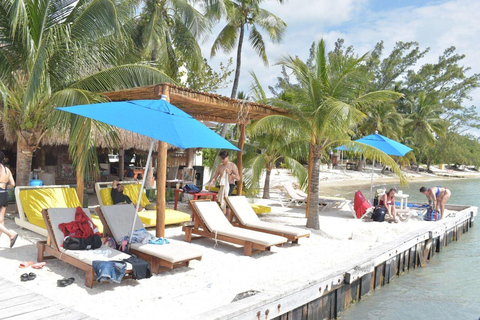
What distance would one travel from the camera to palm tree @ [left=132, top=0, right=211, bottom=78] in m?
14.0

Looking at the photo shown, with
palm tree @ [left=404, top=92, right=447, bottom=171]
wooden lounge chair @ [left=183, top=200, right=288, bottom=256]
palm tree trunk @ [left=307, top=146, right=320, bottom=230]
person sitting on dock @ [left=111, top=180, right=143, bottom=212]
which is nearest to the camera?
wooden lounge chair @ [left=183, top=200, right=288, bottom=256]

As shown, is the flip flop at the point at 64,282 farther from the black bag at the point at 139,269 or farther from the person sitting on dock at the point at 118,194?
the person sitting on dock at the point at 118,194

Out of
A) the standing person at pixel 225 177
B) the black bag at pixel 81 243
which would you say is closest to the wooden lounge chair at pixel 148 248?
the black bag at pixel 81 243

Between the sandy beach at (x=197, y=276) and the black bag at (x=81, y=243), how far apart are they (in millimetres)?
332

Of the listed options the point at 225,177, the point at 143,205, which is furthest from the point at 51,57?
the point at 225,177

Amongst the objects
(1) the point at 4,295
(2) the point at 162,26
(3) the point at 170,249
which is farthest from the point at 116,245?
(2) the point at 162,26

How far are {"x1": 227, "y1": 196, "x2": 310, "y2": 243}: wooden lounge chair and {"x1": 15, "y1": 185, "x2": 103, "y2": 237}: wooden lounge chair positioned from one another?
8.32 feet

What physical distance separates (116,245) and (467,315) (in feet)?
17.8

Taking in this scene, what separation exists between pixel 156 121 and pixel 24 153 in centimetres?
503

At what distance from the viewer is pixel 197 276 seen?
16.9 ft

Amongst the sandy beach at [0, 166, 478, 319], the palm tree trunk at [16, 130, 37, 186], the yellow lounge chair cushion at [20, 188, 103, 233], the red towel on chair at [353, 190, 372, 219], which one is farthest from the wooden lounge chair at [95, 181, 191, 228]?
the red towel on chair at [353, 190, 372, 219]

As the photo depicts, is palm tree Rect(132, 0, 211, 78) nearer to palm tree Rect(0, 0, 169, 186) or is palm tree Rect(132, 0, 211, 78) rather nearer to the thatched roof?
palm tree Rect(0, 0, 169, 186)

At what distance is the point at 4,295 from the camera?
3.92m

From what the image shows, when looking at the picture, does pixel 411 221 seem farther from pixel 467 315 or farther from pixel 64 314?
pixel 64 314
